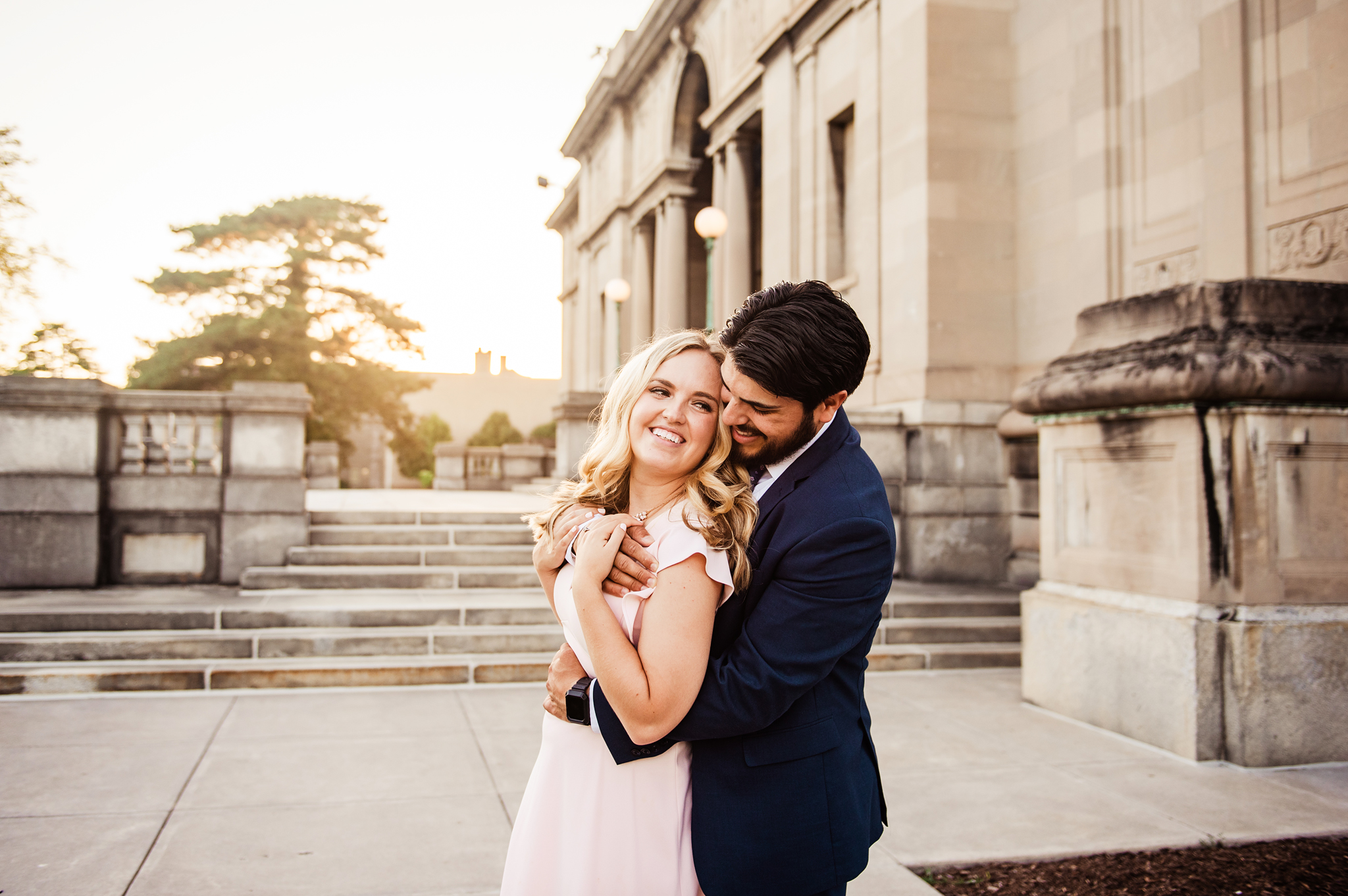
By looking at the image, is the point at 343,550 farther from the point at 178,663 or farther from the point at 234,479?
the point at 178,663

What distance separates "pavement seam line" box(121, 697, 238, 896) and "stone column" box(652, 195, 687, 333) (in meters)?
16.4

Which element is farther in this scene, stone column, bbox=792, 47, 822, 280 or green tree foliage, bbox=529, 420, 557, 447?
green tree foliage, bbox=529, 420, 557, 447

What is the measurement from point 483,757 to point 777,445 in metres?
3.68

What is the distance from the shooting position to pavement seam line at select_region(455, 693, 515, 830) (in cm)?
415

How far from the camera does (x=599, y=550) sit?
181 cm

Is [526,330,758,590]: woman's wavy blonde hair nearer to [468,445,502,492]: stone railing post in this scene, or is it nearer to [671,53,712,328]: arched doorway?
[671,53,712,328]: arched doorway

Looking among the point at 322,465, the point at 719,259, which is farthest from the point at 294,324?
the point at 719,259

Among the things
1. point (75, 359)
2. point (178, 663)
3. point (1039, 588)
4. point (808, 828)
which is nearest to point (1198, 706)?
point (1039, 588)

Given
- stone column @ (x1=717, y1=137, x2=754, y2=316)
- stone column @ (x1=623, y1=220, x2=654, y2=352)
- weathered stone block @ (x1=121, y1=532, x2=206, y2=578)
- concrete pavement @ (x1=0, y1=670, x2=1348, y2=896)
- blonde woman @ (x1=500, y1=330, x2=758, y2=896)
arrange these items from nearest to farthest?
blonde woman @ (x1=500, y1=330, x2=758, y2=896), concrete pavement @ (x1=0, y1=670, x2=1348, y2=896), weathered stone block @ (x1=121, y1=532, x2=206, y2=578), stone column @ (x1=717, y1=137, x2=754, y2=316), stone column @ (x1=623, y1=220, x2=654, y2=352)

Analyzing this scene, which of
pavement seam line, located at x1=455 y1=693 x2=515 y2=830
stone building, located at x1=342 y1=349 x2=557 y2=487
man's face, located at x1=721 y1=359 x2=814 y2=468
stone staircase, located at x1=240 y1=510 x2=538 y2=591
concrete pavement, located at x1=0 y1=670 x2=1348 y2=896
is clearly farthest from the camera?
stone building, located at x1=342 y1=349 x2=557 y2=487

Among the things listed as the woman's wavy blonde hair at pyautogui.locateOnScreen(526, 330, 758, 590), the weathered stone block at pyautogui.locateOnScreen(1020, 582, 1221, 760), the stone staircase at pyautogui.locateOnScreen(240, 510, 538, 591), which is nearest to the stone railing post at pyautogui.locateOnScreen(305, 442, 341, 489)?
the stone staircase at pyautogui.locateOnScreen(240, 510, 538, 591)

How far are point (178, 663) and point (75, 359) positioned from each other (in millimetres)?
18237

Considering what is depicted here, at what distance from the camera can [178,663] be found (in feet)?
21.3

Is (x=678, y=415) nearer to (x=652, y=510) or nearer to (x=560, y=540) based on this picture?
(x=652, y=510)
